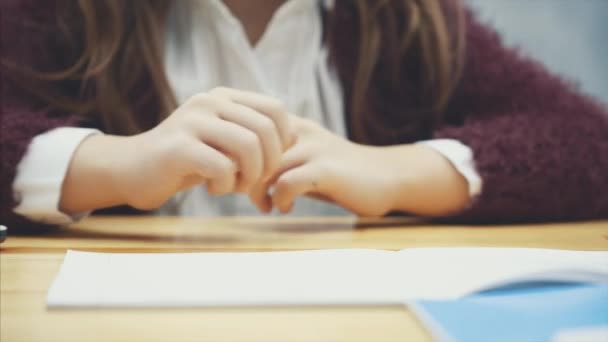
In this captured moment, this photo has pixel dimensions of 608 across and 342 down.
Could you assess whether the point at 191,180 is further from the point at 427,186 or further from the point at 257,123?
the point at 427,186

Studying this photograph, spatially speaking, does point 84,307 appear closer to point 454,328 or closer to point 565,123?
point 454,328

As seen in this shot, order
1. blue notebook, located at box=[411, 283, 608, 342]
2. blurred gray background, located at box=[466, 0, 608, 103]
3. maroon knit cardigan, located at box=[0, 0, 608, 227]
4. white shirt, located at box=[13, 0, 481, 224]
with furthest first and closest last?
blurred gray background, located at box=[466, 0, 608, 103]
white shirt, located at box=[13, 0, 481, 224]
maroon knit cardigan, located at box=[0, 0, 608, 227]
blue notebook, located at box=[411, 283, 608, 342]

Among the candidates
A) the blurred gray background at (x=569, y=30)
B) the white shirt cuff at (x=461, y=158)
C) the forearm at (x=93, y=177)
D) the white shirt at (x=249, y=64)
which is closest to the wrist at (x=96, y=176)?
the forearm at (x=93, y=177)

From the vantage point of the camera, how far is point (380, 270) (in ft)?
0.99

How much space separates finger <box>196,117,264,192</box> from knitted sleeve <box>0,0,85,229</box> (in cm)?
14

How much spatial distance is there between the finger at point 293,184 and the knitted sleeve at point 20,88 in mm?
159

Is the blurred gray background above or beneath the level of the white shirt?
above

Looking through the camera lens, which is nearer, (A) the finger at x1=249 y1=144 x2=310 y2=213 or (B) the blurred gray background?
(A) the finger at x1=249 y1=144 x2=310 y2=213

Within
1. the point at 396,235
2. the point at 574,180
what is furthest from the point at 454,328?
the point at 574,180

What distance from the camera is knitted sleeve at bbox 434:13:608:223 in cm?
52

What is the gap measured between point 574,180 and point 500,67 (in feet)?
0.47

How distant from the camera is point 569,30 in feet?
3.45

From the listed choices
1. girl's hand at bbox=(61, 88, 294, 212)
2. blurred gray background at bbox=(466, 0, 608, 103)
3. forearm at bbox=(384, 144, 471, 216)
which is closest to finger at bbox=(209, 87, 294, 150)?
girl's hand at bbox=(61, 88, 294, 212)

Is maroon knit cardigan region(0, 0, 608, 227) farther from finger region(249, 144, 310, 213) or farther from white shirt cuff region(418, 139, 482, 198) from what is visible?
finger region(249, 144, 310, 213)
